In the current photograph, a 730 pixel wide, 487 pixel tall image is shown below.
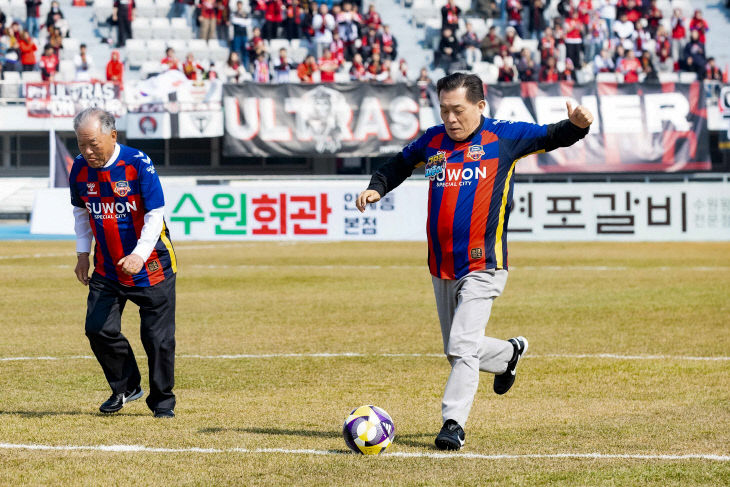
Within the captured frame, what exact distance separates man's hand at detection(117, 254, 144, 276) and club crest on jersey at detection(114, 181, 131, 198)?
18.4 inches

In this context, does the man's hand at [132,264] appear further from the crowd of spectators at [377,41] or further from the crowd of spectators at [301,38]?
the crowd of spectators at [301,38]

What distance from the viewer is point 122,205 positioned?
7535 mm

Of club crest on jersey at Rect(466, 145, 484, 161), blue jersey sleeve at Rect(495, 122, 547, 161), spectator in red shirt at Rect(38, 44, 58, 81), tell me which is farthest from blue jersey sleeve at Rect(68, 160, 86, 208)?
spectator in red shirt at Rect(38, 44, 58, 81)

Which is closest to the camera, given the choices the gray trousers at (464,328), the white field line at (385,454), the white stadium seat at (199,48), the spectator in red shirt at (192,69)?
the white field line at (385,454)

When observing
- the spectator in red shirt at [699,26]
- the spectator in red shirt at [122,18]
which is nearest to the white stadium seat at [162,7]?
the spectator in red shirt at [122,18]

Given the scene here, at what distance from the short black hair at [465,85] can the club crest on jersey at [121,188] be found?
2.14 meters

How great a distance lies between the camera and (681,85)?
33188 mm

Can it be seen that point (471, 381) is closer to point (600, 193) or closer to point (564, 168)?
point (600, 193)

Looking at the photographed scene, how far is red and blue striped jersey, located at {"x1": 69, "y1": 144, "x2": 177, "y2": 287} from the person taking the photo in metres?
7.50

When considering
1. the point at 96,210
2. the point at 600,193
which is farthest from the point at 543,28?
the point at 96,210

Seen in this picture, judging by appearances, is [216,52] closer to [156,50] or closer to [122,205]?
[156,50]

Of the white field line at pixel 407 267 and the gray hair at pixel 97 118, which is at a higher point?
the gray hair at pixel 97 118

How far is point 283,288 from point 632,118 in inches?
713

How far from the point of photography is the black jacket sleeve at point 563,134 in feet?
21.8
